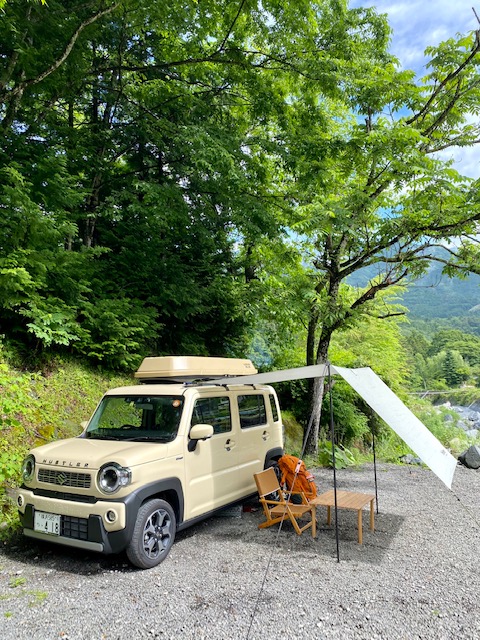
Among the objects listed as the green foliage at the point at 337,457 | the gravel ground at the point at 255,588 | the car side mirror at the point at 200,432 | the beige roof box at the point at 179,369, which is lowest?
the green foliage at the point at 337,457

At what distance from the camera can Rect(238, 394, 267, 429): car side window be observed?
6562mm

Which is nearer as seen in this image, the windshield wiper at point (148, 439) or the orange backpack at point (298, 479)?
the windshield wiper at point (148, 439)

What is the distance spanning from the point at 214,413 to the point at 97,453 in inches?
69.3

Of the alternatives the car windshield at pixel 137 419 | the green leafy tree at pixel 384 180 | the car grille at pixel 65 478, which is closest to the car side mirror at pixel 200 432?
the car windshield at pixel 137 419

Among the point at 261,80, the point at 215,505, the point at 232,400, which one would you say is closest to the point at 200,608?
the point at 215,505

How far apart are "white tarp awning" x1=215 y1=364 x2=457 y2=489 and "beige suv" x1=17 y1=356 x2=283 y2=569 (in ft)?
2.31

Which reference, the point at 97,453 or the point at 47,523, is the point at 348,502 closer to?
the point at 97,453

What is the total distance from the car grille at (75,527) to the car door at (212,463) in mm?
1194

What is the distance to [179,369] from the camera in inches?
236

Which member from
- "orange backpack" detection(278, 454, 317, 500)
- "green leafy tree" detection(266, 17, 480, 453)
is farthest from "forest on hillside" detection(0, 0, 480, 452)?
"orange backpack" detection(278, 454, 317, 500)

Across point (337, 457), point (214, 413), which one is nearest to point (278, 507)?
point (214, 413)

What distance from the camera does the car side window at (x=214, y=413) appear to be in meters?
5.50

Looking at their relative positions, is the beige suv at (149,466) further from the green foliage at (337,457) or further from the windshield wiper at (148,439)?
the green foliage at (337,457)

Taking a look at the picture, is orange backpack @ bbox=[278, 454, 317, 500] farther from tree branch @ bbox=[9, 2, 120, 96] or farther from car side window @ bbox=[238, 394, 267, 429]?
tree branch @ bbox=[9, 2, 120, 96]
